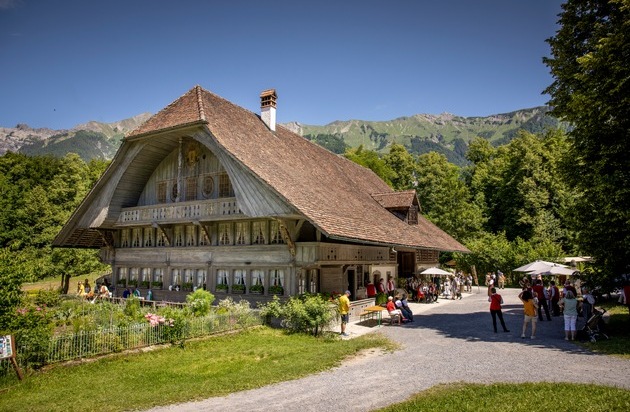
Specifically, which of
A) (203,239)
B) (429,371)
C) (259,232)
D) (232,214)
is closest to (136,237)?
(203,239)

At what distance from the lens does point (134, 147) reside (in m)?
24.3

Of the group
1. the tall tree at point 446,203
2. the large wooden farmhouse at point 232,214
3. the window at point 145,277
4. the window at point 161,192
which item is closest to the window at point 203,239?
the large wooden farmhouse at point 232,214

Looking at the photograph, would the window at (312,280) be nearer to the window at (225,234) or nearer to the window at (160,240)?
the window at (225,234)

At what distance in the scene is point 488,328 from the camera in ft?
58.9

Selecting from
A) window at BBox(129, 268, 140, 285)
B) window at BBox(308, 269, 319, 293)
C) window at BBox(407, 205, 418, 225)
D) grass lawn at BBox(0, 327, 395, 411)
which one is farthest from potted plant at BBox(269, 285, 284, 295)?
window at BBox(407, 205, 418, 225)

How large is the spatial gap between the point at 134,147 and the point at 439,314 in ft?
62.2

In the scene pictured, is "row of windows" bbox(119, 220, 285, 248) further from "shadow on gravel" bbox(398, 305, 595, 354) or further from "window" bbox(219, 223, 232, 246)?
"shadow on gravel" bbox(398, 305, 595, 354)

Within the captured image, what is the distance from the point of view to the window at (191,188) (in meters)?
24.6

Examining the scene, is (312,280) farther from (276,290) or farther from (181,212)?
(181,212)

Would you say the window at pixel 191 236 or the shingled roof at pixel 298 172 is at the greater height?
the shingled roof at pixel 298 172

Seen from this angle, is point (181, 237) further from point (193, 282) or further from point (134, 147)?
point (134, 147)

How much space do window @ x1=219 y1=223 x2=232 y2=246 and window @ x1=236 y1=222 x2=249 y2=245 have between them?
1.68 feet

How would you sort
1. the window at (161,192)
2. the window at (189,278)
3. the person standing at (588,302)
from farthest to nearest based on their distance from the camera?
the window at (161,192)
the window at (189,278)
the person standing at (588,302)

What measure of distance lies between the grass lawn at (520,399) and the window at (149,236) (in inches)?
846
